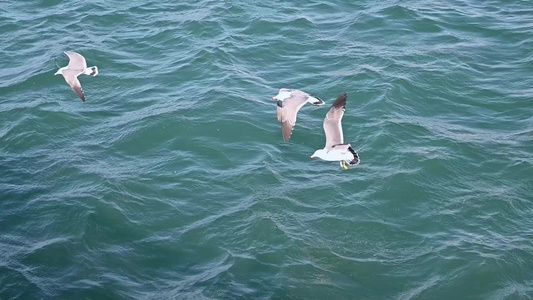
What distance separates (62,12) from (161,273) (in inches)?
551

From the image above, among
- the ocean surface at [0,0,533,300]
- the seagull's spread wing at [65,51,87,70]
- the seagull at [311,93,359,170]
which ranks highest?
the seagull at [311,93,359,170]

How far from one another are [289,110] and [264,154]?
1279 millimetres

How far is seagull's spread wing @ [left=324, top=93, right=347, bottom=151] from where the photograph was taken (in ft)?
50.5

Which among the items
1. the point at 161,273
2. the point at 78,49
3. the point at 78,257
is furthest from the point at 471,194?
the point at 78,49

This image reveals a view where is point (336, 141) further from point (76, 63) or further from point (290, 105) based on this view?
point (76, 63)

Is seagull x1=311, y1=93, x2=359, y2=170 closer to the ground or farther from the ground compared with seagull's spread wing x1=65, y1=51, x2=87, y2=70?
farther from the ground

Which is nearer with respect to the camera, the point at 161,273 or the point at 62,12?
the point at 161,273

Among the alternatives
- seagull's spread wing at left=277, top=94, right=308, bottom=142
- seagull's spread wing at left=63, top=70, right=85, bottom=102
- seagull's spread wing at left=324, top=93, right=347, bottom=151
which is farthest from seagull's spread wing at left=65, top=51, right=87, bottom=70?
seagull's spread wing at left=324, top=93, right=347, bottom=151

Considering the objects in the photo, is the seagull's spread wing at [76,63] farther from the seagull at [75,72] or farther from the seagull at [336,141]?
the seagull at [336,141]

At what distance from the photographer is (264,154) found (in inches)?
683

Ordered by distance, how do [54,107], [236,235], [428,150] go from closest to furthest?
[236,235]
[428,150]
[54,107]

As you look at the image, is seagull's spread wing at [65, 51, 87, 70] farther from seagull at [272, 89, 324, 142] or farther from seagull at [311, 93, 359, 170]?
seagull at [311, 93, 359, 170]

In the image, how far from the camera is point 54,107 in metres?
19.6

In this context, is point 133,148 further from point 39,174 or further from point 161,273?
point 161,273
